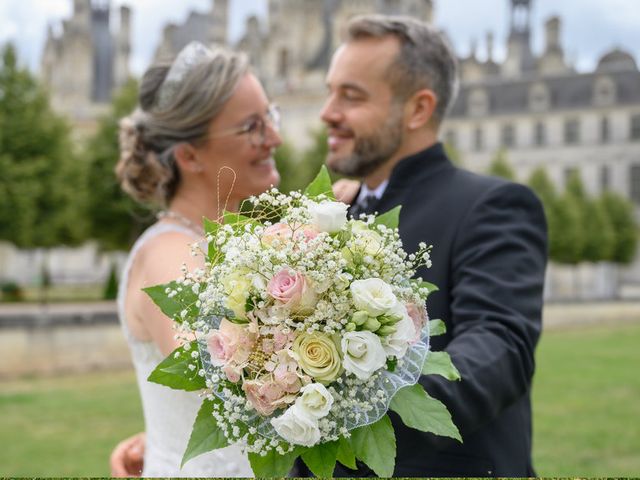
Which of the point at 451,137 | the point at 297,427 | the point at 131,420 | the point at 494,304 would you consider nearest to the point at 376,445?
the point at 297,427

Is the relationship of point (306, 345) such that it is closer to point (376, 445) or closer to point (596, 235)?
point (376, 445)

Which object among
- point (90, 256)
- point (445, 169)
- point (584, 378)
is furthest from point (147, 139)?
point (90, 256)

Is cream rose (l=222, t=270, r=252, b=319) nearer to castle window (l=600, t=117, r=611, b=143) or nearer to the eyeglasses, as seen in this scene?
the eyeglasses

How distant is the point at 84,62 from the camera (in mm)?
58031

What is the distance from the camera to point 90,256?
53.0m

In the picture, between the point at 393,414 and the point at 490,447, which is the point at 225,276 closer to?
the point at 393,414

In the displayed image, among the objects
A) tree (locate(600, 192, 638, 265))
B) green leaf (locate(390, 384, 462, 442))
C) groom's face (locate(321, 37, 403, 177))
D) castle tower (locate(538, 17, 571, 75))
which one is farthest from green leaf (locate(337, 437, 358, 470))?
castle tower (locate(538, 17, 571, 75))

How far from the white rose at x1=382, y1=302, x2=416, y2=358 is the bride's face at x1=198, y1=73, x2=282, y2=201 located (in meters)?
1.24

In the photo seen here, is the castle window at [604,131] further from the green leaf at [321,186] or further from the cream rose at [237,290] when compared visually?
the cream rose at [237,290]

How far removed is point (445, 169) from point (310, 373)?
4.87ft

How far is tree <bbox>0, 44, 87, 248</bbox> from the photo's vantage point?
83.0 feet

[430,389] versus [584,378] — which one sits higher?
[430,389]

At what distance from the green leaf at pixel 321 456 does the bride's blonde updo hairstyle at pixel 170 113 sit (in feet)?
4.47

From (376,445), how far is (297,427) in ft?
0.61
